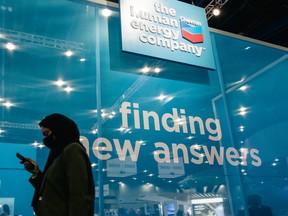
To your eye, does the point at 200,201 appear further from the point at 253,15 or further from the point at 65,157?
the point at 253,15

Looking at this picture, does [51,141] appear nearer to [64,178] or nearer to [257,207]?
[64,178]

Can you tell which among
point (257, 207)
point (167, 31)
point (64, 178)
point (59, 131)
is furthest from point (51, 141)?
point (257, 207)

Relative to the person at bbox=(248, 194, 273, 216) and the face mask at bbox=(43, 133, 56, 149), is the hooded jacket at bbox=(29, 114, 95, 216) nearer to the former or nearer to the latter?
the face mask at bbox=(43, 133, 56, 149)

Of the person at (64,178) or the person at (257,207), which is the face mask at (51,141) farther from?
the person at (257,207)

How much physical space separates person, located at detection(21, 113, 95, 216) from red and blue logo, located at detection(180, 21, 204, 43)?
2787 mm

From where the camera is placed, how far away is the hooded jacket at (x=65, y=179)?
1.59m

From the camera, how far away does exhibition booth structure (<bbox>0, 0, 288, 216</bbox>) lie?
10.00 feet

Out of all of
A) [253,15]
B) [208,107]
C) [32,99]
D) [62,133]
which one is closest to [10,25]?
[32,99]

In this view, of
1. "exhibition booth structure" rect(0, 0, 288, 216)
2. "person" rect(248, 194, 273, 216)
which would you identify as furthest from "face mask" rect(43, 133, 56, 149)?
"person" rect(248, 194, 273, 216)

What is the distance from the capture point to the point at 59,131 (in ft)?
6.05

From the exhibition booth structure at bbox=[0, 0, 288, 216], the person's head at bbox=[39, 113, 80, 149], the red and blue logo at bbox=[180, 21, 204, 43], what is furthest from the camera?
the red and blue logo at bbox=[180, 21, 204, 43]

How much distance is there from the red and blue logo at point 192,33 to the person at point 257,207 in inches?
84.3

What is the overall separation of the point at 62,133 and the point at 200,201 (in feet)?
7.01

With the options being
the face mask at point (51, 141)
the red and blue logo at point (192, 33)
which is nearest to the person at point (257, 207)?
the red and blue logo at point (192, 33)
